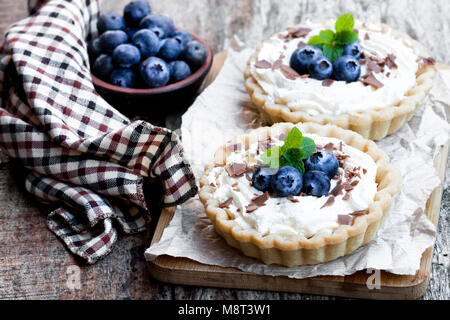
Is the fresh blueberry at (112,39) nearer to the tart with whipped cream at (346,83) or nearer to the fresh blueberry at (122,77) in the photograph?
the fresh blueberry at (122,77)

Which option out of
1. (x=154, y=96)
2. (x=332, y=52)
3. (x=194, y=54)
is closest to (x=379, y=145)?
(x=332, y=52)

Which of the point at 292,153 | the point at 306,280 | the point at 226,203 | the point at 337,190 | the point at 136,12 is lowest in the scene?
the point at 306,280

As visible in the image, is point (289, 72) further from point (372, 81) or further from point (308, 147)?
Answer: point (308, 147)

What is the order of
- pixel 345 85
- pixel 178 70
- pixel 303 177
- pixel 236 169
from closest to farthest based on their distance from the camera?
pixel 303 177
pixel 236 169
pixel 345 85
pixel 178 70

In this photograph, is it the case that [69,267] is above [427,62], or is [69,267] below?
below

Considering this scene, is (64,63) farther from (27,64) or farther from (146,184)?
(146,184)

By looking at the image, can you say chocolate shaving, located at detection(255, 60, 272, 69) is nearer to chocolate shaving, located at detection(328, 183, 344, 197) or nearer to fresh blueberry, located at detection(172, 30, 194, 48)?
fresh blueberry, located at detection(172, 30, 194, 48)
